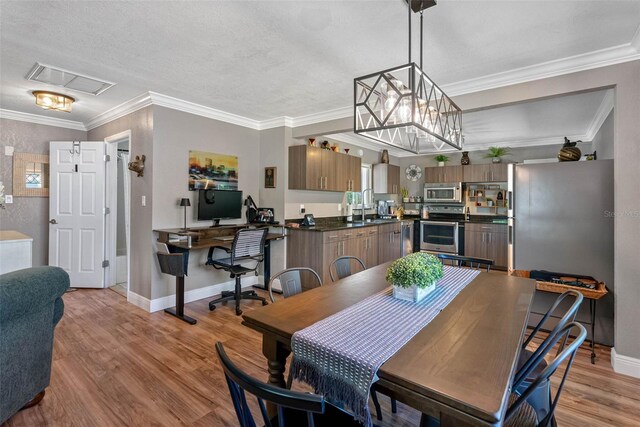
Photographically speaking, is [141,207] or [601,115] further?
[601,115]

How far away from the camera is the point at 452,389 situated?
3.14 feet

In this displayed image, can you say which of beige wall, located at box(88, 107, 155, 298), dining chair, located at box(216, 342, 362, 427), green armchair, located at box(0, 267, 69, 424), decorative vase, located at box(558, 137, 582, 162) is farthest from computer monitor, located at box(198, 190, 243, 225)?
decorative vase, located at box(558, 137, 582, 162)

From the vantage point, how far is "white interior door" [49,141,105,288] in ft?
14.7

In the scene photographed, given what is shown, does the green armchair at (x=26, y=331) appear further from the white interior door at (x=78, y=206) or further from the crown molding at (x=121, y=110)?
the white interior door at (x=78, y=206)

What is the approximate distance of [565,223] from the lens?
3.13 m

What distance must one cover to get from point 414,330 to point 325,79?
2.54 meters

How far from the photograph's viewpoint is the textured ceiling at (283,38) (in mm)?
1981

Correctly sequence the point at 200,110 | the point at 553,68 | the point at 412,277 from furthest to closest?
the point at 200,110 < the point at 553,68 < the point at 412,277

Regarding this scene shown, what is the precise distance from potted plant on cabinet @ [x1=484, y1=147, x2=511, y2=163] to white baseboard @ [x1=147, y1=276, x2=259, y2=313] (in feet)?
16.9

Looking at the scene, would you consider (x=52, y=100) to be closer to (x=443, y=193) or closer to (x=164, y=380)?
(x=164, y=380)

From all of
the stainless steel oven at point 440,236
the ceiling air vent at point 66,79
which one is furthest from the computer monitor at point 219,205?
the stainless steel oven at point 440,236

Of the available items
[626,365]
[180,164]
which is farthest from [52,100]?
[626,365]

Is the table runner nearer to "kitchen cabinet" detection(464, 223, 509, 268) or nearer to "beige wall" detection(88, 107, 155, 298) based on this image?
"beige wall" detection(88, 107, 155, 298)

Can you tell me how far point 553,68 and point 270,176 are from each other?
11.5 feet
